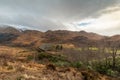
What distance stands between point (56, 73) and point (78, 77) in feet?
11.1

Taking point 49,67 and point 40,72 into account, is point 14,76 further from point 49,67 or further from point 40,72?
point 49,67

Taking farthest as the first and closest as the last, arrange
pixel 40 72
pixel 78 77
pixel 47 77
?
pixel 78 77
pixel 40 72
pixel 47 77

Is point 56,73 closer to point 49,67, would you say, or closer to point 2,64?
point 49,67

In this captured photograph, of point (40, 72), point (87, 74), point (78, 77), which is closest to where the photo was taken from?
point (40, 72)

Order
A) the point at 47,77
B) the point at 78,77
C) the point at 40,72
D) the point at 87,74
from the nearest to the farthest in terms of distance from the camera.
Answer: the point at 47,77
the point at 40,72
the point at 78,77
the point at 87,74

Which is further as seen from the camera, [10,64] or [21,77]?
[10,64]

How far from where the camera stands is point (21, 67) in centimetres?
2636

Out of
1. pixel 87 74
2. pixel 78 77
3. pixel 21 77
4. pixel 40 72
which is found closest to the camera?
pixel 21 77

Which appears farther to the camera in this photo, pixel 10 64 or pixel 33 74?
pixel 10 64

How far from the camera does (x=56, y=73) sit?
2706 centimetres

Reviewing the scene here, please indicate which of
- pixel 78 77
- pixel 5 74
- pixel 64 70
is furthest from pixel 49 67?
pixel 5 74

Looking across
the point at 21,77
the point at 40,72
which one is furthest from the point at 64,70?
the point at 21,77

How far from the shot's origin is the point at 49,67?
1197 inches

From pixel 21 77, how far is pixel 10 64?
538 cm
